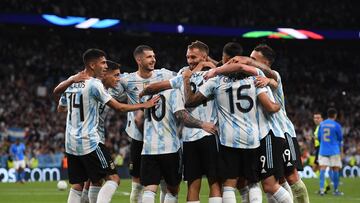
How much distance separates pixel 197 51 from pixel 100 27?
28.5 metres

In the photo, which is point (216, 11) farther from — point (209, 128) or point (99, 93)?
point (209, 128)

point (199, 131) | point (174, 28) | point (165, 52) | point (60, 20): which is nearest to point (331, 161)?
point (199, 131)

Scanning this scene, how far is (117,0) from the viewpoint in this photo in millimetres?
41188

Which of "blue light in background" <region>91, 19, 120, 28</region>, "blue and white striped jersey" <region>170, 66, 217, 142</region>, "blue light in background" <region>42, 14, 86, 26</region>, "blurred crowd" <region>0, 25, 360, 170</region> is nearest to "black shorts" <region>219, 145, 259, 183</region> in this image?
"blue and white striped jersey" <region>170, 66, 217, 142</region>

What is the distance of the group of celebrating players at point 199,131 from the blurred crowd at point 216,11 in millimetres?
28239

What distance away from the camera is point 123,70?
131 ft

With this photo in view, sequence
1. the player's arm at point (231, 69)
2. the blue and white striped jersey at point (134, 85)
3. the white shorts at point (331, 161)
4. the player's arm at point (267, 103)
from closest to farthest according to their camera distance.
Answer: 1. the player's arm at point (231, 69)
2. the player's arm at point (267, 103)
3. the blue and white striped jersey at point (134, 85)
4. the white shorts at point (331, 161)

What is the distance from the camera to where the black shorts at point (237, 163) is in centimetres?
981

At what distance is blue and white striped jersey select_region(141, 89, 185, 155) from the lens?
33.1 feet

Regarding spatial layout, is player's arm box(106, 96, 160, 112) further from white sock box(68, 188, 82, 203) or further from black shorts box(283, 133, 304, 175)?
black shorts box(283, 133, 304, 175)

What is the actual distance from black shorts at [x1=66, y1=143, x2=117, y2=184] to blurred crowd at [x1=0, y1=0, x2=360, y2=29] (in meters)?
28.1

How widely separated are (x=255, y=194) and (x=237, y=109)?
1.11 m

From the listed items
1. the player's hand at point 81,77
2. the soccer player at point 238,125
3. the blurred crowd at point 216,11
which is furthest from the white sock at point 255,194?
the blurred crowd at point 216,11

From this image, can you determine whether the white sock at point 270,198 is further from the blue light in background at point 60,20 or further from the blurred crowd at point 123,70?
the blue light in background at point 60,20
